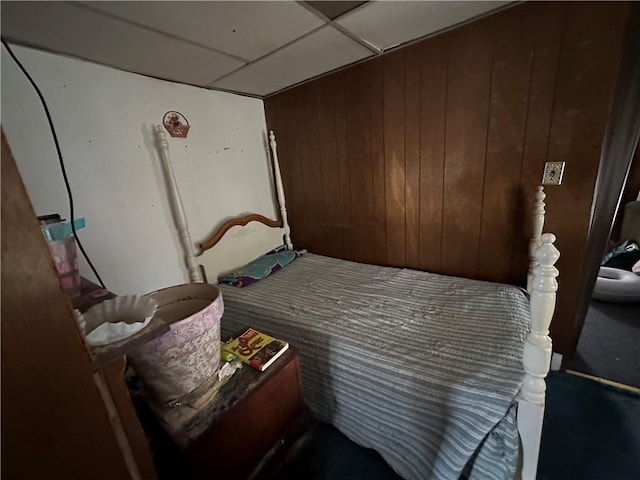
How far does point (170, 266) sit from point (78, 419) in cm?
153

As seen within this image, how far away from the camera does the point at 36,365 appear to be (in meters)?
0.39

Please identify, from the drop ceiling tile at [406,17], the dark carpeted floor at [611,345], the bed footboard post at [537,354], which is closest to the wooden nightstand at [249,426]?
the bed footboard post at [537,354]

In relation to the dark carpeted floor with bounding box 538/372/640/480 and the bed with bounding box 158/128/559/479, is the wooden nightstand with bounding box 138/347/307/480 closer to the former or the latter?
the bed with bounding box 158/128/559/479

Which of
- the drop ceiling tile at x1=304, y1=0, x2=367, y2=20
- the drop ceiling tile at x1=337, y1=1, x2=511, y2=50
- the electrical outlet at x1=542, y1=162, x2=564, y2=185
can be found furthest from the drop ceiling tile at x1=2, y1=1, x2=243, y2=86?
the electrical outlet at x1=542, y1=162, x2=564, y2=185

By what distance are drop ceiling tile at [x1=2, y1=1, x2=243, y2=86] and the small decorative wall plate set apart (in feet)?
0.72

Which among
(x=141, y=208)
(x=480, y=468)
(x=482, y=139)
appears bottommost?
(x=480, y=468)

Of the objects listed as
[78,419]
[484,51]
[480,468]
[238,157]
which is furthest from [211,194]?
[480,468]

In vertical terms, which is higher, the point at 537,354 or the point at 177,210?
the point at 177,210

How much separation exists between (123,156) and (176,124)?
1.32 feet

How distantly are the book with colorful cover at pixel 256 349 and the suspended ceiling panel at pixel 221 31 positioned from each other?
4.31 ft

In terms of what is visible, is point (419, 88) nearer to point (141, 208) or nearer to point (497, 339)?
point (497, 339)

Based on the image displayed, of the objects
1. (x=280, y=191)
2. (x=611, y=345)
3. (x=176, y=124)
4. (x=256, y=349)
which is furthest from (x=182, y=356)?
(x=611, y=345)

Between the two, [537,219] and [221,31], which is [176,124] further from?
[537,219]

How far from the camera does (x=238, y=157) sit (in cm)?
220
